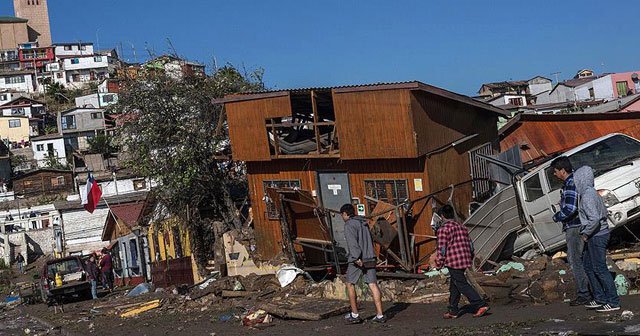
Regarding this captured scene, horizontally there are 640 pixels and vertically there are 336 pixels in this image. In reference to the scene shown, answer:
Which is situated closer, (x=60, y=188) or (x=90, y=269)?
(x=90, y=269)

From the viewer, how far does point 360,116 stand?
18.1m

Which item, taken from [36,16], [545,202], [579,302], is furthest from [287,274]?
[36,16]

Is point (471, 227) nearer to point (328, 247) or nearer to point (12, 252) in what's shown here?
point (328, 247)

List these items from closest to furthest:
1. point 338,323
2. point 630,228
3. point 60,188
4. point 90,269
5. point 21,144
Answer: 1. point 338,323
2. point 630,228
3. point 90,269
4. point 60,188
5. point 21,144

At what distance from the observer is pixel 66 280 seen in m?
27.4

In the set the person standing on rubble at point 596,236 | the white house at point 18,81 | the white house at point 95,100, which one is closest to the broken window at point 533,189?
the person standing on rubble at point 596,236

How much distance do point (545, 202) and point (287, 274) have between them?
5.95 metres

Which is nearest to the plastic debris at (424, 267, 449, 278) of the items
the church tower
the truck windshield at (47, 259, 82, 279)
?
the truck windshield at (47, 259, 82, 279)

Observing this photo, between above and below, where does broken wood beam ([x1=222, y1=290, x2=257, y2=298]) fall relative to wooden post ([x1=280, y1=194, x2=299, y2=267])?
below

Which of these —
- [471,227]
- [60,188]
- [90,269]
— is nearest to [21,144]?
[60,188]

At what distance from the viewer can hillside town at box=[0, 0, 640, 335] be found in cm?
1095

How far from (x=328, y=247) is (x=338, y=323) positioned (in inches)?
230

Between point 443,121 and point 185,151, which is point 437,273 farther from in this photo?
point 185,151

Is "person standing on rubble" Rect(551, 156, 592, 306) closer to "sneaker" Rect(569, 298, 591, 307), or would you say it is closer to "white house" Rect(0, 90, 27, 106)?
"sneaker" Rect(569, 298, 591, 307)
